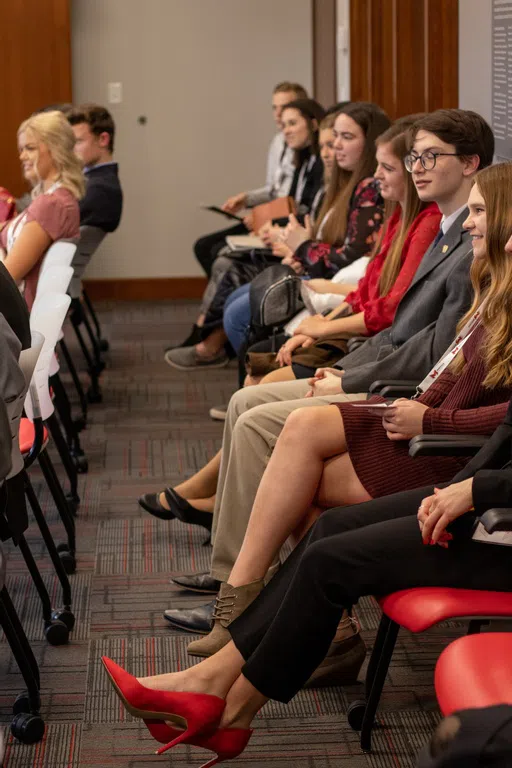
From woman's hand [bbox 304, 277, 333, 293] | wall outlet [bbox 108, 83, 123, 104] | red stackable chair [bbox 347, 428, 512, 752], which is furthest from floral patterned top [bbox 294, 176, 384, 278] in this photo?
wall outlet [bbox 108, 83, 123, 104]

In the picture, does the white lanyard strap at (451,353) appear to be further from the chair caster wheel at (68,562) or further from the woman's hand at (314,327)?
the chair caster wheel at (68,562)

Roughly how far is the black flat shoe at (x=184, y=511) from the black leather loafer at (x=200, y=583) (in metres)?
0.22

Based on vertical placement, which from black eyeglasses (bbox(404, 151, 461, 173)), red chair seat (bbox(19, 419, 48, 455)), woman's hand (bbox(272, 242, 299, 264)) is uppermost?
black eyeglasses (bbox(404, 151, 461, 173))

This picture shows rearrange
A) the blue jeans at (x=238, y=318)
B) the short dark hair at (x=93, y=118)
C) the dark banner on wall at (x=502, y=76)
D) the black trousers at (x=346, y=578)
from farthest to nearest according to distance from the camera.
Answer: the short dark hair at (x=93, y=118) → the blue jeans at (x=238, y=318) → the dark banner on wall at (x=502, y=76) → the black trousers at (x=346, y=578)

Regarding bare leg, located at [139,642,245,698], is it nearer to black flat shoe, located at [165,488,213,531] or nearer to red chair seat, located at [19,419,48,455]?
red chair seat, located at [19,419,48,455]

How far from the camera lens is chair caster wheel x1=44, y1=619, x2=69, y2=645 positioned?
2.91 metres

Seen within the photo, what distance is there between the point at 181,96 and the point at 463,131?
5.46 metres

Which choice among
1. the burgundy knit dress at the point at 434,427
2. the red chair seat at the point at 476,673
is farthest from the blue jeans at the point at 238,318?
the red chair seat at the point at 476,673

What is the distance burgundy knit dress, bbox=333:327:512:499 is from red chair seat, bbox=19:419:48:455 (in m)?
0.89

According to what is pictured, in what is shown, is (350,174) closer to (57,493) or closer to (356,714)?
(57,493)

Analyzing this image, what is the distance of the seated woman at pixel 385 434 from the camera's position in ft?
7.84

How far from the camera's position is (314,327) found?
3703 millimetres

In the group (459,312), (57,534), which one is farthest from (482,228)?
(57,534)

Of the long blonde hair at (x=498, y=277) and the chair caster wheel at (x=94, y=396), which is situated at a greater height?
the long blonde hair at (x=498, y=277)
